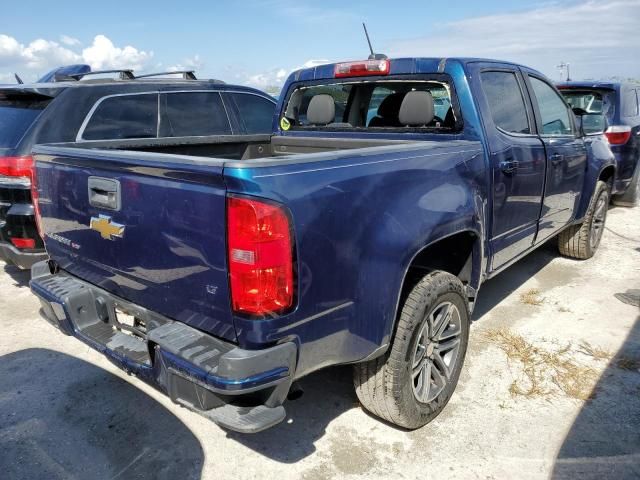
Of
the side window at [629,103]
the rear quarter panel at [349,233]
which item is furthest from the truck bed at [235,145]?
the side window at [629,103]

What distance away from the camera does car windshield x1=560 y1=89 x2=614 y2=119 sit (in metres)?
6.99

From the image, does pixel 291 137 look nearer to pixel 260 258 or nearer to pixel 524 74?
pixel 524 74

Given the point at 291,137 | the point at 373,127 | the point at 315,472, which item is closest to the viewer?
the point at 315,472

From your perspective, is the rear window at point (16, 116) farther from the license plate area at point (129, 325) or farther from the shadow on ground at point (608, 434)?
the shadow on ground at point (608, 434)

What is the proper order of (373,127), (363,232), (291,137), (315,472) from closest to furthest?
1. (363,232)
2. (315,472)
3. (373,127)
4. (291,137)

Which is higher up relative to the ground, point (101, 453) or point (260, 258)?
point (260, 258)

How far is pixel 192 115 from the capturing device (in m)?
5.45

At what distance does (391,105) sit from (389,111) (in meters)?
0.05

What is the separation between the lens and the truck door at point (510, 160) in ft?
10.5

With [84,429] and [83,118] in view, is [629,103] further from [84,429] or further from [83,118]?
[84,429]

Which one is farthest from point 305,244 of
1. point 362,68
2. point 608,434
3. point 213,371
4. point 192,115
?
point 192,115

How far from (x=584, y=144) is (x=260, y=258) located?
3.86 meters

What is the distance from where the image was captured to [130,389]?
3.19 metres

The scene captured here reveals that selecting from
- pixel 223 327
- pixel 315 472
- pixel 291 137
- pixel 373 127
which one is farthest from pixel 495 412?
pixel 291 137
